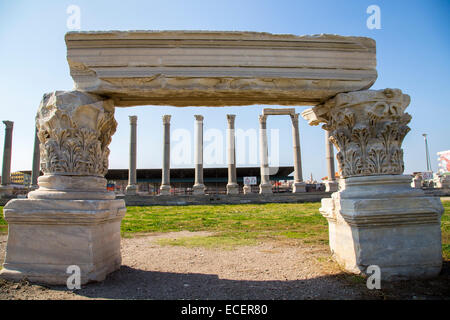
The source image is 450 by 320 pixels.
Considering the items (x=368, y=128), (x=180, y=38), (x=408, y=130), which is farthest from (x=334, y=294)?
(x=180, y=38)

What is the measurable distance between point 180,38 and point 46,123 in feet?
8.02

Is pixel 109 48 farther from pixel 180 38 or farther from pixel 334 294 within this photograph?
pixel 334 294

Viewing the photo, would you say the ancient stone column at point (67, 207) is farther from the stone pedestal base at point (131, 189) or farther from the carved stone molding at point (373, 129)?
the stone pedestal base at point (131, 189)

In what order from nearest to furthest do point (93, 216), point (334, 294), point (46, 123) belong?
point (334, 294) → point (93, 216) → point (46, 123)

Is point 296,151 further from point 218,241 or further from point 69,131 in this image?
point 69,131

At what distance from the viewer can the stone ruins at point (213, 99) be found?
3.94m

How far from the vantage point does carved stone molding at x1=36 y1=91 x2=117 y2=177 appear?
4.24m

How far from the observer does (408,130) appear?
451cm

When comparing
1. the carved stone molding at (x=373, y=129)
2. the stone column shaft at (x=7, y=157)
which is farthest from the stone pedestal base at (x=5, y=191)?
the carved stone molding at (x=373, y=129)

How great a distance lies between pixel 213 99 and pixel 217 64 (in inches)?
26.3

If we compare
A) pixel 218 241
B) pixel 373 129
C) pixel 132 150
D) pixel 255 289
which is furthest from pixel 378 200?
pixel 132 150
